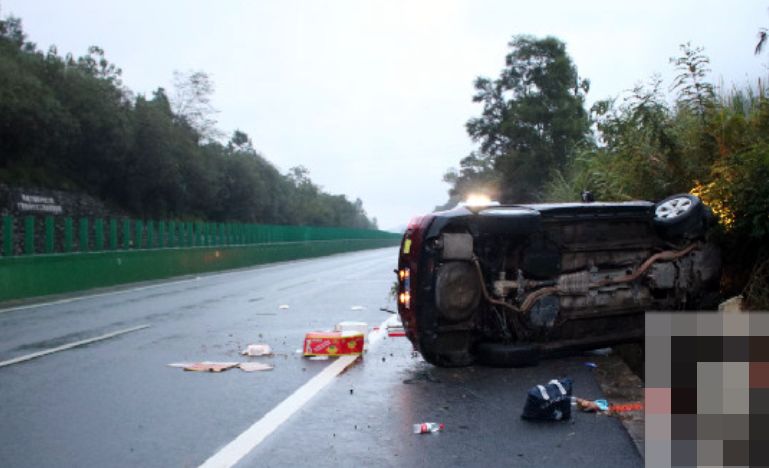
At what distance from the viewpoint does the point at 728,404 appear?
275cm

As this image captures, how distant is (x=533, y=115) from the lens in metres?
37.9

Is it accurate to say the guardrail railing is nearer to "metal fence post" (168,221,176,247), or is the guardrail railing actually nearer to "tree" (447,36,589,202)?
"metal fence post" (168,221,176,247)

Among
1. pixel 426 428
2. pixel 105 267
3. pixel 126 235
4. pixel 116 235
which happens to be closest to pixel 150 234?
pixel 126 235

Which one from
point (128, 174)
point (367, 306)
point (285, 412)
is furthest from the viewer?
point (128, 174)

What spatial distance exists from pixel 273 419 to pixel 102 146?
47644 mm

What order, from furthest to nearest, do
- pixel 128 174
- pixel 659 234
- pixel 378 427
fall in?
1. pixel 128 174
2. pixel 659 234
3. pixel 378 427

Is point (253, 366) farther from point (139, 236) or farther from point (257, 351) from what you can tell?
point (139, 236)

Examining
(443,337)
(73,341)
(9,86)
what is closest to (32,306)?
(73,341)

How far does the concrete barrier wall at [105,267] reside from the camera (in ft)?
58.5

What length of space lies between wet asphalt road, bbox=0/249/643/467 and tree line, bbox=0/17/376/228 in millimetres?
35023

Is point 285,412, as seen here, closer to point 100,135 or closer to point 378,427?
point 378,427

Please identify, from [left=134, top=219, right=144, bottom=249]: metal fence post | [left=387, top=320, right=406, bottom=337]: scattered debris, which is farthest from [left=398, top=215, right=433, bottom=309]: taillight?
[left=134, top=219, right=144, bottom=249]: metal fence post

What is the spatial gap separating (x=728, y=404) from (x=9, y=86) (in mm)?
42994

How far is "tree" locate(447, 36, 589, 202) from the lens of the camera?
122 feet
